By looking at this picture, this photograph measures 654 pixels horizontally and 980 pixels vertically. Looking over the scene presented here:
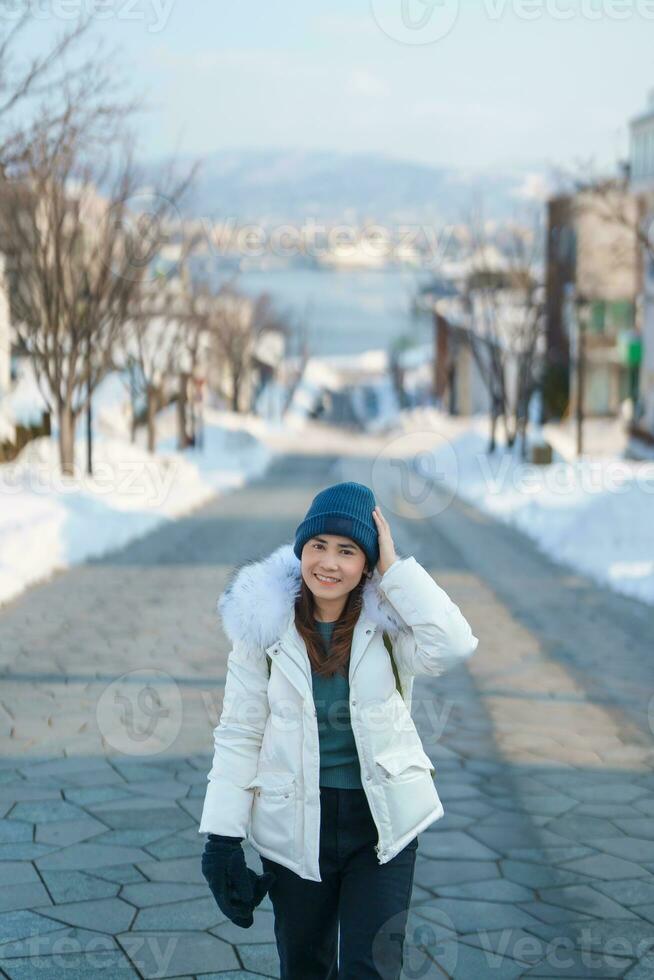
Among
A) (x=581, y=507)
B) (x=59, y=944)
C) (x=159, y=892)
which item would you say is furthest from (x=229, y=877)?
(x=581, y=507)

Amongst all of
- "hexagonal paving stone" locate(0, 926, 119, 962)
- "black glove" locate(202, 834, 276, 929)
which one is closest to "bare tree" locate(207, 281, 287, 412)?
"hexagonal paving stone" locate(0, 926, 119, 962)

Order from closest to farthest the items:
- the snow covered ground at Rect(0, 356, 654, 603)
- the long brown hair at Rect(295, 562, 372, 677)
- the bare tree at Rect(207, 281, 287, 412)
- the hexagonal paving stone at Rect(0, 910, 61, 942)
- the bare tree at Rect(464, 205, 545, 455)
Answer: the long brown hair at Rect(295, 562, 372, 677) < the hexagonal paving stone at Rect(0, 910, 61, 942) < the snow covered ground at Rect(0, 356, 654, 603) < the bare tree at Rect(464, 205, 545, 455) < the bare tree at Rect(207, 281, 287, 412)

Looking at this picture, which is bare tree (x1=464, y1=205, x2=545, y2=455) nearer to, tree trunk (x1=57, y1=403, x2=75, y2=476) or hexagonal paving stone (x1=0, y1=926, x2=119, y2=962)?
tree trunk (x1=57, y1=403, x2=75, y2=476)

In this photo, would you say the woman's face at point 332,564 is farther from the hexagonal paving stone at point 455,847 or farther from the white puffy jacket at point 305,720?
the hexagonal paving stone at point 455,847

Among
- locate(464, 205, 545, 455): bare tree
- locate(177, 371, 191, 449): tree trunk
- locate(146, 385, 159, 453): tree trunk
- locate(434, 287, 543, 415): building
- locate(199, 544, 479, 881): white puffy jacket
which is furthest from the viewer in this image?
locate(434, 287, 543, 415): building

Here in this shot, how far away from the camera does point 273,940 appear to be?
4613mm

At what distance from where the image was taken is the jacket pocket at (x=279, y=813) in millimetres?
3307

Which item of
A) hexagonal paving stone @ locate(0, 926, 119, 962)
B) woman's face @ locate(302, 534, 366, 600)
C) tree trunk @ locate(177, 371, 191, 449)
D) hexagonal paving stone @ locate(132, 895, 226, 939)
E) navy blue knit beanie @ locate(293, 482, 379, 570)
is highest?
navy blue knit beanie @ locate(293, 482, 379, 570)

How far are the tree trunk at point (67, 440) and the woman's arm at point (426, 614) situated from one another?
21.5 meters

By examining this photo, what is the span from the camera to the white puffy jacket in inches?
130

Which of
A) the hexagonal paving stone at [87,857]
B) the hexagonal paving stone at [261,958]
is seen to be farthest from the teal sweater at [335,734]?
the hexagonal paving stone at [87,857]

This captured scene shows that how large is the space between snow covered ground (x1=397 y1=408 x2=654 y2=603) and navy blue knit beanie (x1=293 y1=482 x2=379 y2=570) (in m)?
10.1

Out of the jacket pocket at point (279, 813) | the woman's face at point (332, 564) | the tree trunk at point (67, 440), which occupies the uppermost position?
the woman's face at point (332, 564)

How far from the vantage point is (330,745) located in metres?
3.38
